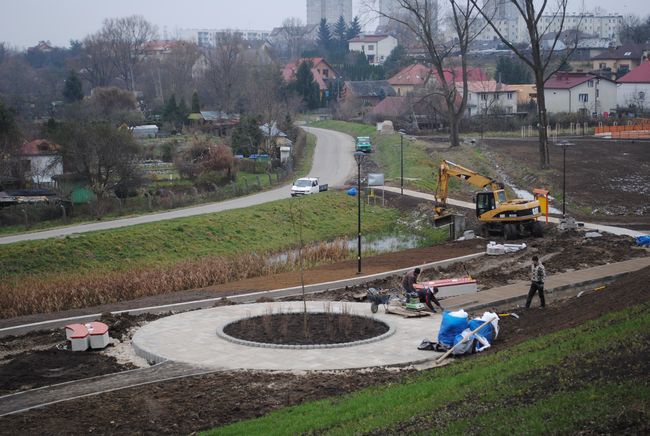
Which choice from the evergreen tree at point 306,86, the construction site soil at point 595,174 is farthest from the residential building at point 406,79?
the construction site soil at point 595,174

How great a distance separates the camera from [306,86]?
356ft

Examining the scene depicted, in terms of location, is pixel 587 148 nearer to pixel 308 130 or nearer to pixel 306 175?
pixel 306 175

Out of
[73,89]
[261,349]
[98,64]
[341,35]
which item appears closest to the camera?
[261,349]

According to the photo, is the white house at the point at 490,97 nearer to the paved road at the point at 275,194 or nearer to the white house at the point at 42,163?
the paved road at the point at 275,194

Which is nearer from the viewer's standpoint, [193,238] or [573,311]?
[573,311]

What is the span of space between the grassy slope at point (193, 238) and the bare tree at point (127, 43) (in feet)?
252

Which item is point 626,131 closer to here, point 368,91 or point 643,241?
point 368,91

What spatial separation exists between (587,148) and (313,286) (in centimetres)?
4638

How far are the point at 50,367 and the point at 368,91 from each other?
310 feet

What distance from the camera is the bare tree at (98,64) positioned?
11706cm

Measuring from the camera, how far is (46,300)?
84.8 ft

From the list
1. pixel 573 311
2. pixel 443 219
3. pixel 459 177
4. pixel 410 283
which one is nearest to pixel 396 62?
pixel 459 177

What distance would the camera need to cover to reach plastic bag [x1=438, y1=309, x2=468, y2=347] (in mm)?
18000

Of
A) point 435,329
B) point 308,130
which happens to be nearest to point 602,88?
point 308,130
